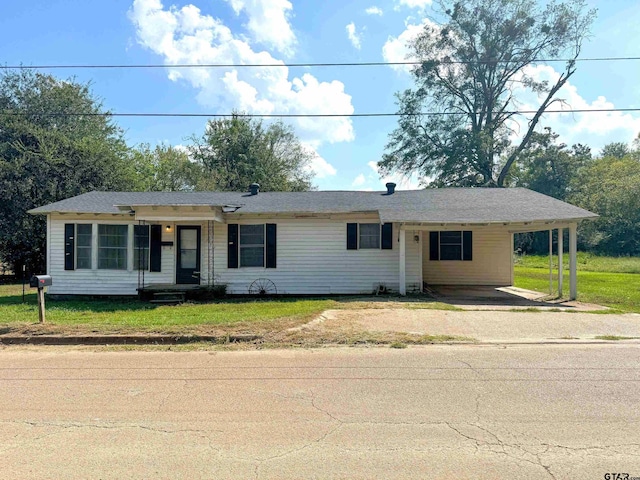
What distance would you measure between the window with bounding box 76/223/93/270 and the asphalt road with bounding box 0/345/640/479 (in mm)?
7264

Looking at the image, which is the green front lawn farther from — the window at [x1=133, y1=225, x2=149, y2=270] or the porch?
the porch

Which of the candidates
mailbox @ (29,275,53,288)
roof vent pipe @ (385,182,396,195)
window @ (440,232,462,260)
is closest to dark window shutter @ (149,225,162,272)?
mailbox @ (29,275,53,288)

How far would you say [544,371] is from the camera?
538 centimetres

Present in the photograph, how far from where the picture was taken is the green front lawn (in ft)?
26.7

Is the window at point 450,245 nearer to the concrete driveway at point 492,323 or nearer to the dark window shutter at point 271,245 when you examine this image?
the concrete driveway at point 492,323

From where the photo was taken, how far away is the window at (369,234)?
1342 cm

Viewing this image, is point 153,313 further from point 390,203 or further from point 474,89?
point 474,89

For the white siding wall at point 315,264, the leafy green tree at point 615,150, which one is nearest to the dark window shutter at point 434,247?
the white siding wall at point 315,264

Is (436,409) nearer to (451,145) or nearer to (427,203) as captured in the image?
(427,203)

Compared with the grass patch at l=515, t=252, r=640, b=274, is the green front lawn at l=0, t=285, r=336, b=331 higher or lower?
lower

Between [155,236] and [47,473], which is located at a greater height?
[155,236]

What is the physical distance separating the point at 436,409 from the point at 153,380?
343 cm

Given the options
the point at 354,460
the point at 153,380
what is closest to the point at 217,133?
the point at 153,380

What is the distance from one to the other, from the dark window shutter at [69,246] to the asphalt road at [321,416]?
7323 millimetres
